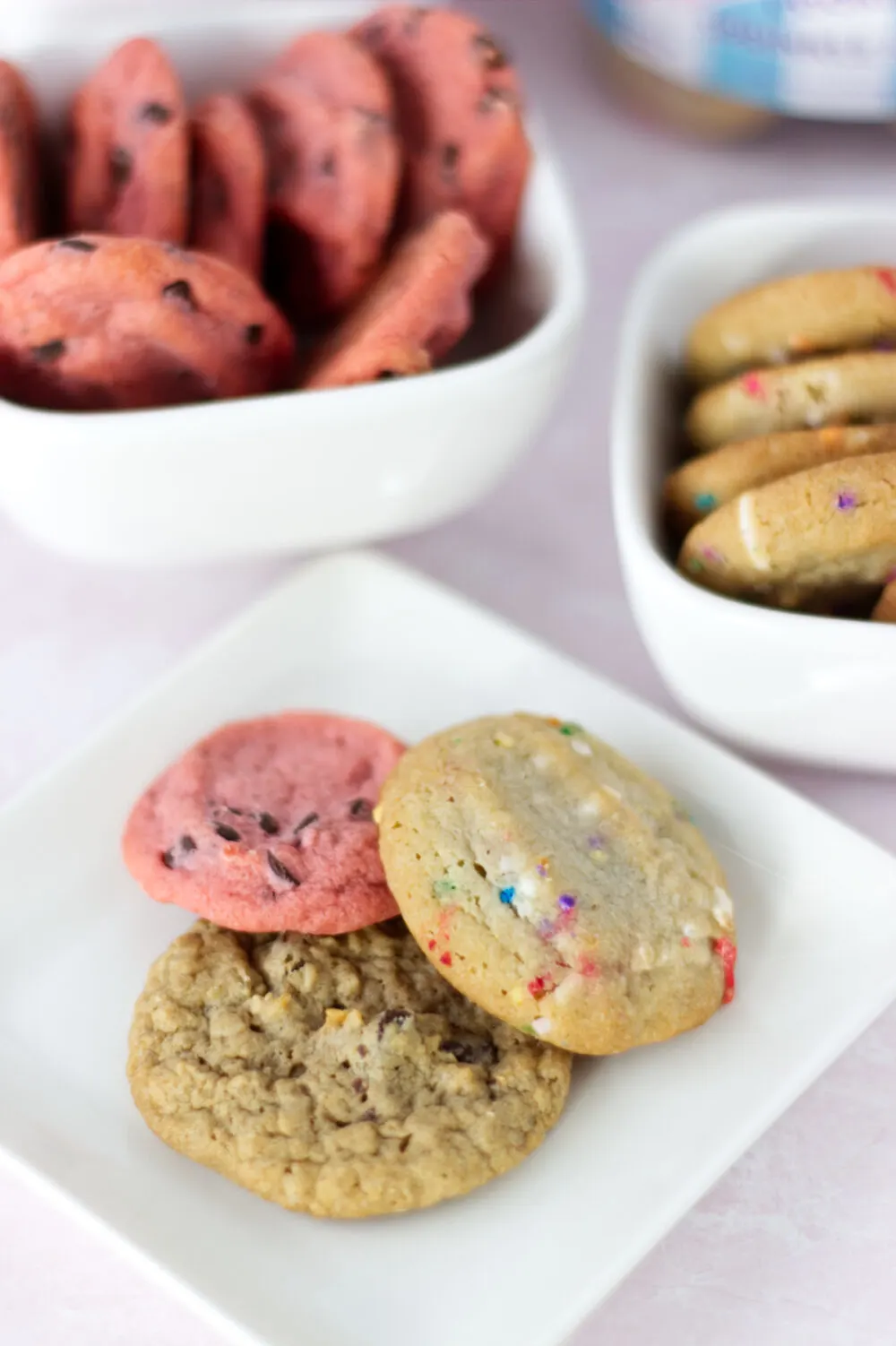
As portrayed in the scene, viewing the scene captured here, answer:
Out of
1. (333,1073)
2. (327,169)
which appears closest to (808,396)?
(327,169)

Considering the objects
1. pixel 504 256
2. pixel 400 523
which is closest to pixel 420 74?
pixel 504 256

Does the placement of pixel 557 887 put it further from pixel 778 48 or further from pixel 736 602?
pixel 778 48

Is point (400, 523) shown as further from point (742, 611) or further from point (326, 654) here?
point (742, 611)

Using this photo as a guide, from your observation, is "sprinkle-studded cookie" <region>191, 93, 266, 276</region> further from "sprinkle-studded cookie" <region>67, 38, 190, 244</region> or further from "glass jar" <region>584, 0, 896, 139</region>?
"glass jar" <region>584, 0, 896, 139</region>

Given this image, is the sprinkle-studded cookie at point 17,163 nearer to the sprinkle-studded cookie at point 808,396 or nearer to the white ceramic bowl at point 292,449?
the white ceramic bowl at point 292,449

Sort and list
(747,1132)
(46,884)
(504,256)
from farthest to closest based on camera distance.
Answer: (504,256), (46,884), (747,1132)

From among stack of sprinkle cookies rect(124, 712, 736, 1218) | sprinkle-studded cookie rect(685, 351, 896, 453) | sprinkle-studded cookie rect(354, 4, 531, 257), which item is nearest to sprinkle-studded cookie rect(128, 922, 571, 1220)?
stack of sprinkle cookies rect(124, 712, 736, 1218)

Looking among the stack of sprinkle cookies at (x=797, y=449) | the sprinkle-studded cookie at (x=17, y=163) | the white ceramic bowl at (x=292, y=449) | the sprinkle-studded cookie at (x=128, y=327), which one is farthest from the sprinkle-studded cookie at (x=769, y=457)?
the sprinkle-studded cookie at (x=17, y=163)
